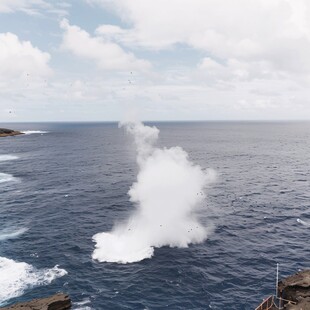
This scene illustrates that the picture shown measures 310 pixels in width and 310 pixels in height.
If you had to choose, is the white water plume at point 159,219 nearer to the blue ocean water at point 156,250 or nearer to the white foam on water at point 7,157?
the blue ocean water at point 156,250

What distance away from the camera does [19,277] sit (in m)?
54.9

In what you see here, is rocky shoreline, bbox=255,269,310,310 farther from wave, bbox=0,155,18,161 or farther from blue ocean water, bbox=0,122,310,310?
wave, bbox=0,155,18,161

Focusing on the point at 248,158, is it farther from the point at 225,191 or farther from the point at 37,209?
the point at 37,209

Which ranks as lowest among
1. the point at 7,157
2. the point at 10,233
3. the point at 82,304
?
the point at 82,304

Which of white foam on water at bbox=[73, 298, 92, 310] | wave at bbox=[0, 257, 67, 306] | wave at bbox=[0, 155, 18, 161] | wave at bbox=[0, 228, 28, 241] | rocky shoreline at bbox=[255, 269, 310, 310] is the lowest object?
white foam on water at bbox=[73, 298, 92, 310]

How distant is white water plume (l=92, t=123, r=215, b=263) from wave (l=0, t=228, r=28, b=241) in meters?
17.5

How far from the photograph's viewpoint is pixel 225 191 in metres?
111

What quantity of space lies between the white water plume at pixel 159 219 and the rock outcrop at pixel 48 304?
47.1ft

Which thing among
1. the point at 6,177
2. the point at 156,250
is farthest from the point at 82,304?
the point at 6,177

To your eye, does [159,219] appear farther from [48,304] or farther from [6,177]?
[6,177]

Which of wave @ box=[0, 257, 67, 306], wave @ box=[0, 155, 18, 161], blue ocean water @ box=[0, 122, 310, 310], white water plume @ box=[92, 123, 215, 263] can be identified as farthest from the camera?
wave @ box=[0, 155, 18, 161]

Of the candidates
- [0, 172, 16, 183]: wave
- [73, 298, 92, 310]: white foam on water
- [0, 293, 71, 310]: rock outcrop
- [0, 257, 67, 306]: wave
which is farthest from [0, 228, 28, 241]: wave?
[0, 172, 16, 183]: wave

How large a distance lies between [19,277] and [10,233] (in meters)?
21.7

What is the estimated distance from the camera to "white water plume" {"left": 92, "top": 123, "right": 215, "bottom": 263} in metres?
65.8
